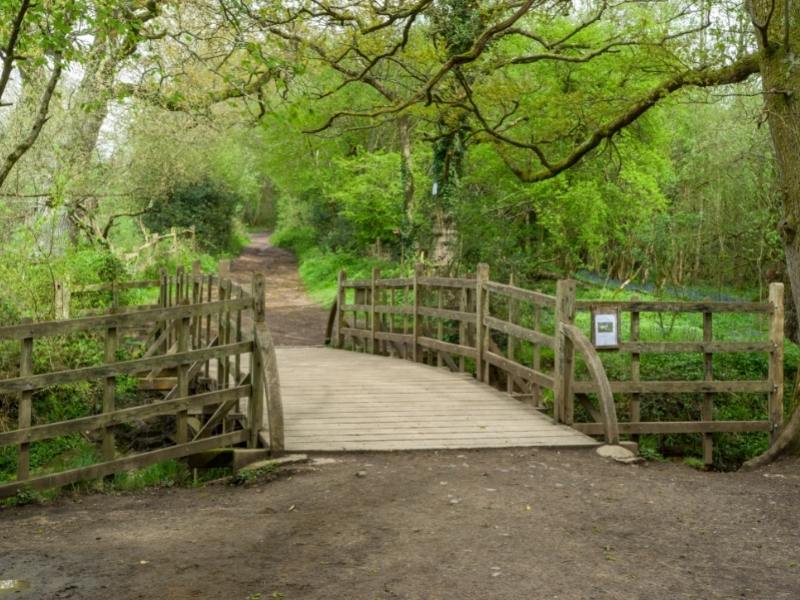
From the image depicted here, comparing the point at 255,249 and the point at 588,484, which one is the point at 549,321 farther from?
the point at 255,249

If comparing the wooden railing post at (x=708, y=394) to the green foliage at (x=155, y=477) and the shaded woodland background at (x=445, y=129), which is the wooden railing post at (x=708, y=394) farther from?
the green foliage at (x=155, y=477)

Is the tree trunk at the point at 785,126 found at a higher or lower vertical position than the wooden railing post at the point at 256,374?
higher

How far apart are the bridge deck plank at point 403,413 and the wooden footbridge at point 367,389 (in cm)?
3

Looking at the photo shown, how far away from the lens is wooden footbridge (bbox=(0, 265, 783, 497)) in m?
7.74

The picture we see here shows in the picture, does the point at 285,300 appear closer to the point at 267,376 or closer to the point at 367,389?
the point at 367,389

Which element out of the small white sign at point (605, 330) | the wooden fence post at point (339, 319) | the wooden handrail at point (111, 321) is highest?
the wooden handrail at point (111, 321)

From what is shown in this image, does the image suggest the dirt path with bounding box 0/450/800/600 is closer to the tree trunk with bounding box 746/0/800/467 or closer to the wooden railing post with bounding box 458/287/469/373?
the tree trunk with bounding box 746/0/800/467

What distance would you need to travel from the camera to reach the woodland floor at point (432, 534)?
16.0 ft

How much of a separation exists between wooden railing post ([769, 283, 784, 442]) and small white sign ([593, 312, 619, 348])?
180 centimetres

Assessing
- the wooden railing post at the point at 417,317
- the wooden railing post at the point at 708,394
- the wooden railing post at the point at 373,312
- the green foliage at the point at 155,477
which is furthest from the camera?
the wooden railing post at the point at 373,312

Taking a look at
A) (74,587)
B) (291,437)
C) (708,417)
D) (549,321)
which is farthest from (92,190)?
(74,587)

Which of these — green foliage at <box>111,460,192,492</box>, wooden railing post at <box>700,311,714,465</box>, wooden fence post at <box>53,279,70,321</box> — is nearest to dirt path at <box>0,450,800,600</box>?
green foliage at <box>111,460,192,492</box>

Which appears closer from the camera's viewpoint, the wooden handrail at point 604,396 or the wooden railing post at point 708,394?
the wooden handrail at point 604,396

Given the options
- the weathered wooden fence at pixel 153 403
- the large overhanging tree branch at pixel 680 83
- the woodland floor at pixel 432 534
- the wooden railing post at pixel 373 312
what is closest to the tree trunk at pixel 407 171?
the wooden railing post at pixel 373 312
